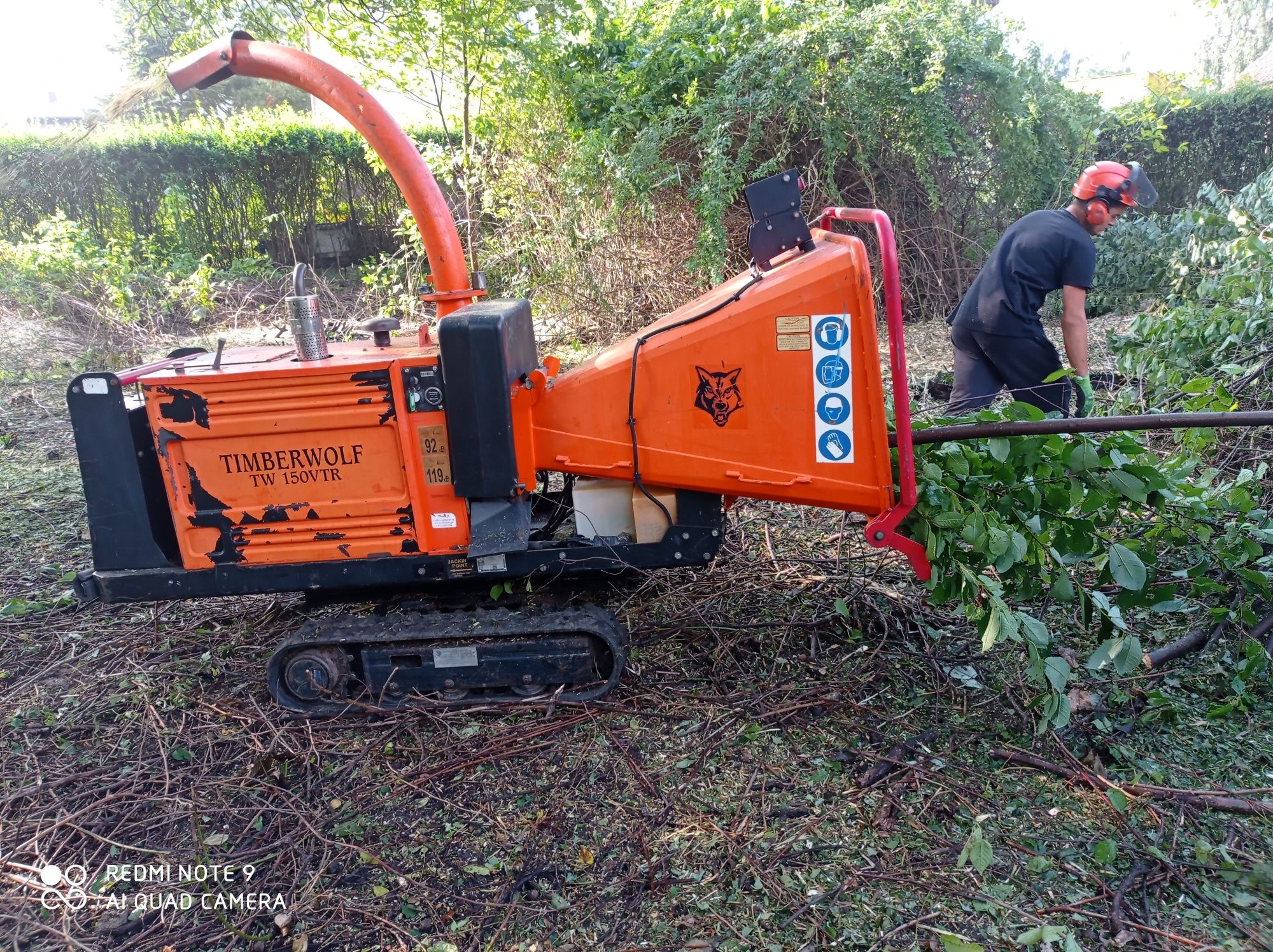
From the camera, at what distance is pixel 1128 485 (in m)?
2.96

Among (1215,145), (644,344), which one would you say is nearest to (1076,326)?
(644,344)

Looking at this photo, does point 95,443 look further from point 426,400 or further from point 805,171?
point 805,171

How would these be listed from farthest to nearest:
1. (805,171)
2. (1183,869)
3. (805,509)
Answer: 1. (805,171)
2. (805,509)
3. (1183,869)

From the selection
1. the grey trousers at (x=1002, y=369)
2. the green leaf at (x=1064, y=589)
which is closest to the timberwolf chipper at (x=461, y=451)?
the green leaf at (x=1064, y=589)

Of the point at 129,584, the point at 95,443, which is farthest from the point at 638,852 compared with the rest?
the point at 95,443

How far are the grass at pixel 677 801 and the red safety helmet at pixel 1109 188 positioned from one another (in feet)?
7.28

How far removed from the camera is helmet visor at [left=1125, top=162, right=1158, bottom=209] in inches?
174

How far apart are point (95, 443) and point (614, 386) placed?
197 cm

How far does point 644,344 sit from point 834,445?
2.61ft

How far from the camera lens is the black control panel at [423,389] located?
319 cm

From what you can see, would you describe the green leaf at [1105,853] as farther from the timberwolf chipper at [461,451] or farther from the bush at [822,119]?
the bush at [822,119]

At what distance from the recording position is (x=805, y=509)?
17.0 ft

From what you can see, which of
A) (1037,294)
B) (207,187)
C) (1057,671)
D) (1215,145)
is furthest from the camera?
(207,187)

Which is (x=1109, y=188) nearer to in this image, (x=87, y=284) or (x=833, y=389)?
(x=833, y=389)
